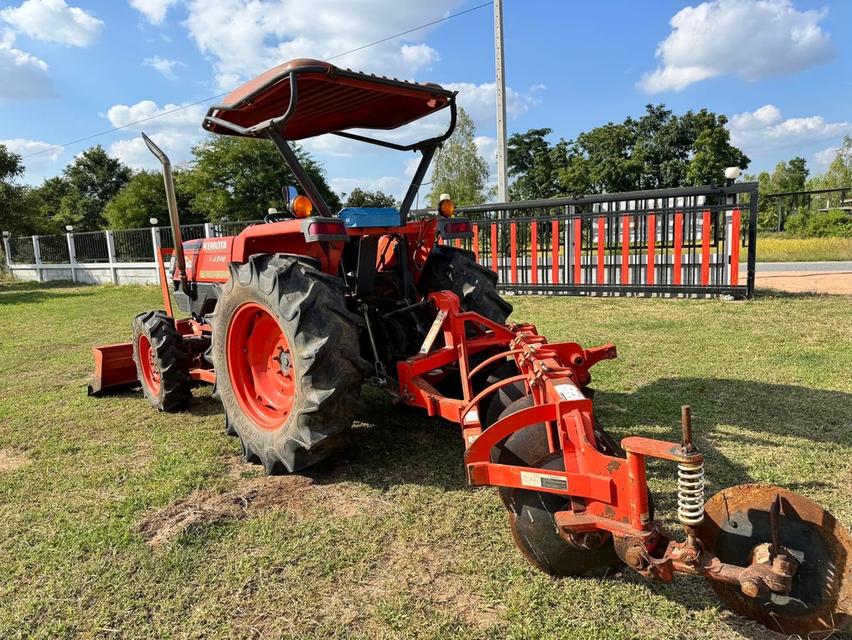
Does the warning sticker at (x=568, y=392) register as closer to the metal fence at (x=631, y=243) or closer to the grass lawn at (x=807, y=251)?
the metal fence at (x=631, y=243)

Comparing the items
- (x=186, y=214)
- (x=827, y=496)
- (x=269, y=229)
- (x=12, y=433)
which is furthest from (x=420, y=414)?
(x=186, y=214)

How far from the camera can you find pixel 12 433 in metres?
4.28

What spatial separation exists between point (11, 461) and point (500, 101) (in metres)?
14.1

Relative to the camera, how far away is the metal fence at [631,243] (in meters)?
8.75

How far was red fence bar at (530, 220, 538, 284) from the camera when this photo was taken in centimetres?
1044

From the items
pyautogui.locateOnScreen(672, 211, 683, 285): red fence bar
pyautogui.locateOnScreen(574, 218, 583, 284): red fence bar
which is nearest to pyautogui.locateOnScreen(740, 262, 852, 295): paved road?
pyautogui.locateOnScreen(672, 211, 683, 285): red fence bar

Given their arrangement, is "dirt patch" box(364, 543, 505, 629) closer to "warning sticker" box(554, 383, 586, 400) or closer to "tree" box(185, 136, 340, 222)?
"warning sticker" box(554, 383, 586, 400)

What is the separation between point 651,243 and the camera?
9344mm

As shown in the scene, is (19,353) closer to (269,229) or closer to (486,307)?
(269,229)

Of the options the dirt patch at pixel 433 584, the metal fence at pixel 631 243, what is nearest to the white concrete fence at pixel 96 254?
the metal fence at pixel 631 243

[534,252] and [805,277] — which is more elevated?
[534,252]

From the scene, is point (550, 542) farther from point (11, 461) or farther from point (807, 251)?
point (807, 251)

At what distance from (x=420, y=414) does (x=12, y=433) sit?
3076 millimetres

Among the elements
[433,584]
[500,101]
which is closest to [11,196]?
[500,101]
